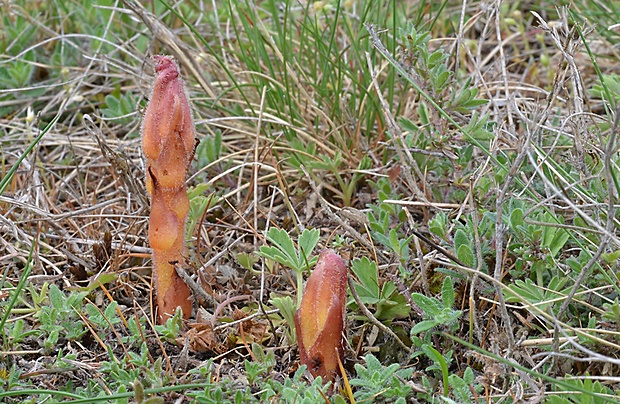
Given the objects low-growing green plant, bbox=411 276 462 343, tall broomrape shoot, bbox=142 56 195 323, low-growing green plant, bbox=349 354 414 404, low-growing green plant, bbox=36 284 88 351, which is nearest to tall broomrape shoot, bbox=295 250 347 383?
low-growing green plant, bbox=349 354 414 404

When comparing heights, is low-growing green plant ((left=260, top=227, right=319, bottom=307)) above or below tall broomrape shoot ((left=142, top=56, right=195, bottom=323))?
below

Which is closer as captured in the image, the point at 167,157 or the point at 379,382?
the point at 379,382

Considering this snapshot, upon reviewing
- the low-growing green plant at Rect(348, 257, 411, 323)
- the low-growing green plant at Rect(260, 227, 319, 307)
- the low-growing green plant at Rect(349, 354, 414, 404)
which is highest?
the low-growing green plant at Rect(260, 227, 319, 307)

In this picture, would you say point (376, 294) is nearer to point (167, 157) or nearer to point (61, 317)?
point (167, 157)

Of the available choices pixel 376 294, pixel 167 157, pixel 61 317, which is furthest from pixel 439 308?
pixel 61 317

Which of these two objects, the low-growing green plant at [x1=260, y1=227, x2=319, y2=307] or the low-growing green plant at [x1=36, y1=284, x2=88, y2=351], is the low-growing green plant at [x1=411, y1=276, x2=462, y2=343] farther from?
the low-growing green plant at [x1=36, y1=284, x2=88, y2=351]

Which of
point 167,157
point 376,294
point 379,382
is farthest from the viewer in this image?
point 376,294

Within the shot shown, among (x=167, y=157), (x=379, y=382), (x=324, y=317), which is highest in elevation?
(x=167, y=157)
